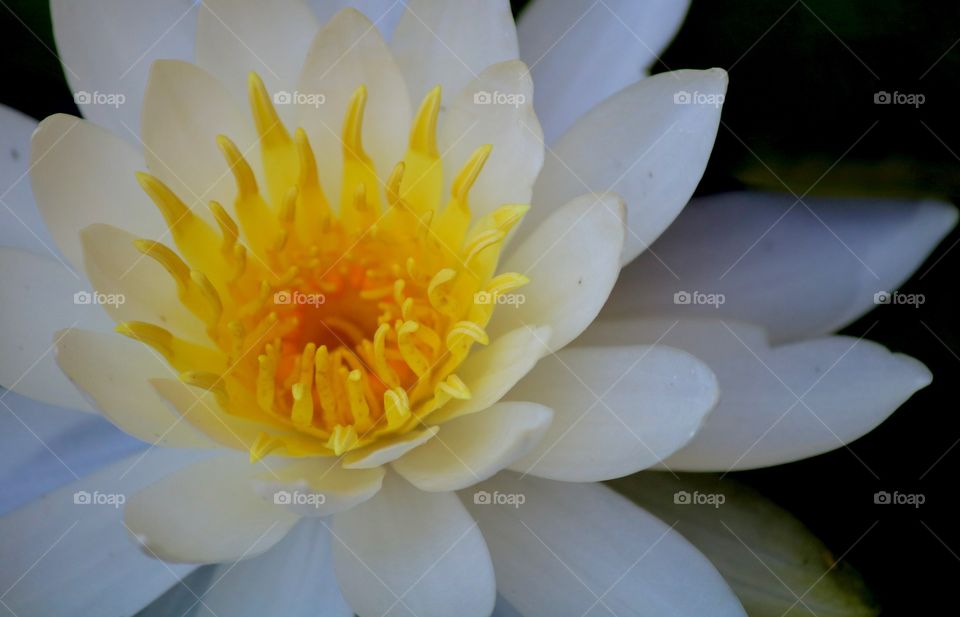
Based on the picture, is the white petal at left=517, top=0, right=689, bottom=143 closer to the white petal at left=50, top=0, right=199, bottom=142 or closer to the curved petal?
the white petal at left=50, top=0, right=199, bottom=142

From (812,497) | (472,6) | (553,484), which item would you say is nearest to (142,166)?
(472,6)

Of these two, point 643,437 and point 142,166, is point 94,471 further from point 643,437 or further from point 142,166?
point 643,437

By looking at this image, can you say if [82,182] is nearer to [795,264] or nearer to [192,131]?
[192,131]

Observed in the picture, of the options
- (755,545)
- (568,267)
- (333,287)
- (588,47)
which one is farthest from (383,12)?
(755,545)

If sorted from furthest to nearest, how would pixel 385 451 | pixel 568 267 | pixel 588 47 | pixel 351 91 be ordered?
pixel 588 47 → pixel 351 91 → pixel 568 267 → pixel 385 451

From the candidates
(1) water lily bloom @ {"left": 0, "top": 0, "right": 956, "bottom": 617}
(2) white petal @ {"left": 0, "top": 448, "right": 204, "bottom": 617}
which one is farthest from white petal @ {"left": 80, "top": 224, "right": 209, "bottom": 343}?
(2) white petal @ {"left": 0, "top": 448, "right": 204, "bottom": 617}

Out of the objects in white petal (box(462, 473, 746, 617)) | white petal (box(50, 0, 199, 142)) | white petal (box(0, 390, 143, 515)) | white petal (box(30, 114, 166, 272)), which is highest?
white petal (box(50, 0, 199, 142))

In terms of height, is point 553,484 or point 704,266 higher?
point 704,266
